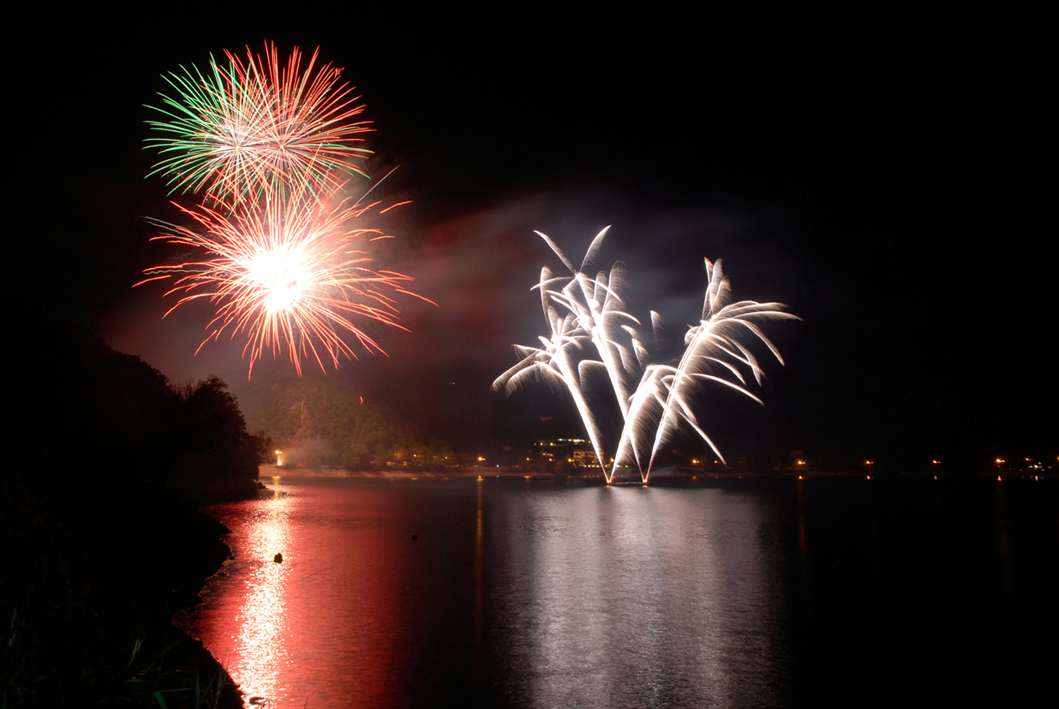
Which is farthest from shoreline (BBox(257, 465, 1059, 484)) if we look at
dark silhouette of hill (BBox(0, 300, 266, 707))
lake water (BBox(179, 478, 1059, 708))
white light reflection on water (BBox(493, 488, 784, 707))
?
lake water (BBox(179, 478, 1059, 708))

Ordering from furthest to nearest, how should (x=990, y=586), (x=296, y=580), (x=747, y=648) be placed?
(x=990, y=586)
(x=296, y=580)
(x=747, y=648)

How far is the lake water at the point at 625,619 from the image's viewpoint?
10250 mm

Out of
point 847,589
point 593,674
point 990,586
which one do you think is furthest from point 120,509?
point 990,586

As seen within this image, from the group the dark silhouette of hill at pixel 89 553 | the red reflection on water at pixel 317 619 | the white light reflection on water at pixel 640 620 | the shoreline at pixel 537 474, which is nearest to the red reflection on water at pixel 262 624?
the red reflection on water at pixel 317 619

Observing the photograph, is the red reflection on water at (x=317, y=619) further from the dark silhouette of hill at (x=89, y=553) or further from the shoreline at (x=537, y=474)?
the shoreline at (x=537, y=474)

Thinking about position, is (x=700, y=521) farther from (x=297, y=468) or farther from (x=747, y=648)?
(x=297, y=468)

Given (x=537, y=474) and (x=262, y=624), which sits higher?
(x=262, y=624)

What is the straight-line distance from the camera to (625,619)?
14578mm

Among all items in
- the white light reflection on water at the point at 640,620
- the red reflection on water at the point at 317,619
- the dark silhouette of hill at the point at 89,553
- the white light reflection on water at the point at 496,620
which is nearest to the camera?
the dark silhouette of hill at the point at 89,553

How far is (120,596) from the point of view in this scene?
12.8m

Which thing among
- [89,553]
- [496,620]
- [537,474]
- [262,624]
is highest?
[89,553]

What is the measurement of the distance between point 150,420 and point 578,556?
3107cm

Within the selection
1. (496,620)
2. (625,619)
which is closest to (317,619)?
(496,620)

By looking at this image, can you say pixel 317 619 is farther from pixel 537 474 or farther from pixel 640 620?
pixel 537 474
